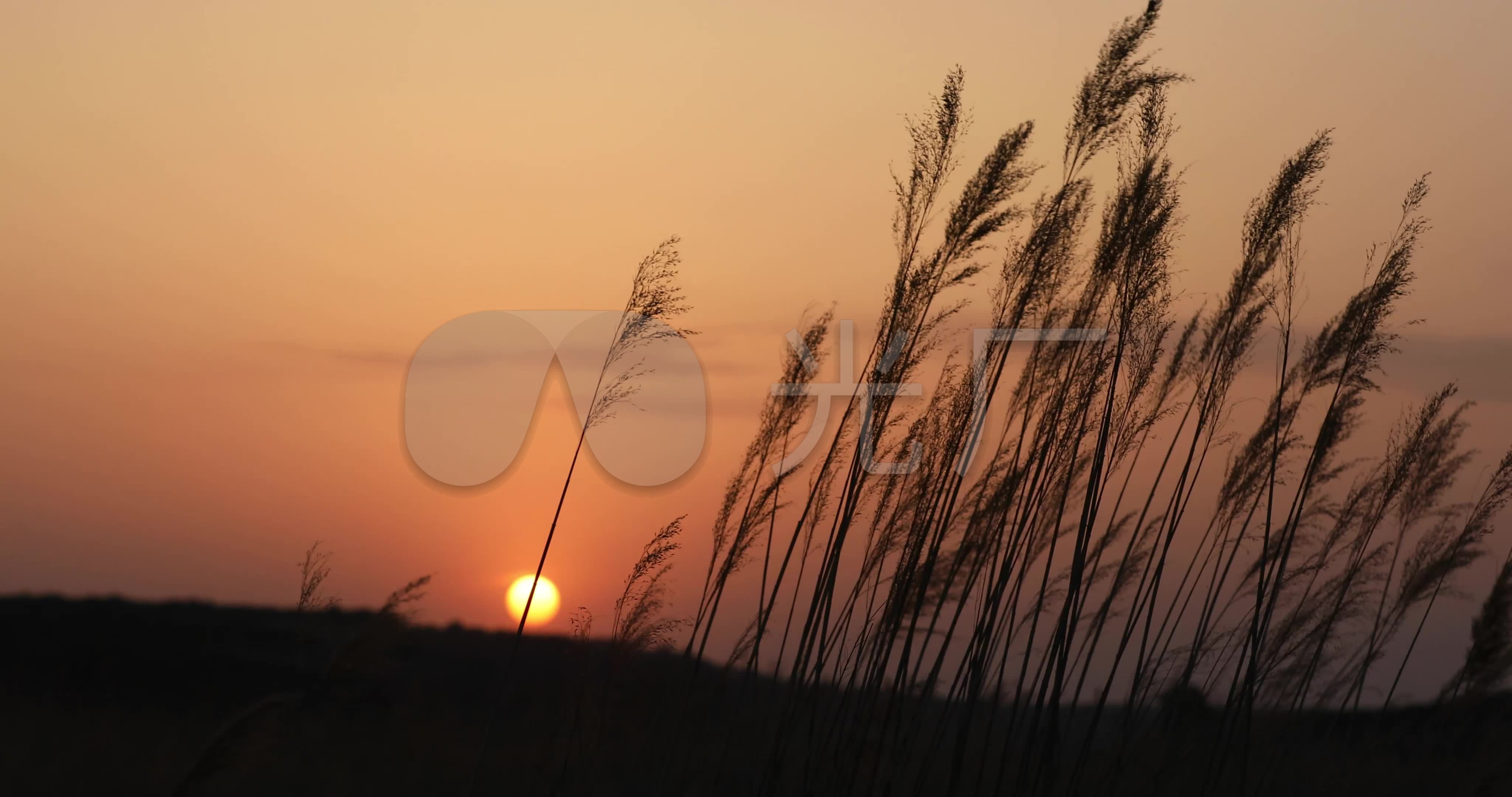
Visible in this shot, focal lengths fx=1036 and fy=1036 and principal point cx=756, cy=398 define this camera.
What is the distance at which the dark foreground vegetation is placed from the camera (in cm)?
479

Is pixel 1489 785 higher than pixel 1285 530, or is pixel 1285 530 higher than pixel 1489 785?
pixel 1285 530

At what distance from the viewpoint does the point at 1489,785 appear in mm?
5363

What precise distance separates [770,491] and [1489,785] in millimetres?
4049

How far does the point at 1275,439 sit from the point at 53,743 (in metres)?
6.67

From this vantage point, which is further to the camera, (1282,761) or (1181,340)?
(1282,761)

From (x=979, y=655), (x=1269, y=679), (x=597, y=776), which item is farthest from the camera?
(x=1269, y=679)

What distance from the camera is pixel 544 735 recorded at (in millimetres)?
6254

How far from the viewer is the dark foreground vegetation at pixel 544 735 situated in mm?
4785

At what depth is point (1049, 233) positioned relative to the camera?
14.1 feet

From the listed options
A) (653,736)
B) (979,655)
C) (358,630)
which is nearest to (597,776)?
(653,736)

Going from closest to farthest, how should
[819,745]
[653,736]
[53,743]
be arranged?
[819,745] → [653,736] → [53,743]

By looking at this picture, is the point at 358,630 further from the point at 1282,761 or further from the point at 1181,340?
the point at 1282,761

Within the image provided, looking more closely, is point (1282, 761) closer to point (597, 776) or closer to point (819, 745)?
point (819, 745)

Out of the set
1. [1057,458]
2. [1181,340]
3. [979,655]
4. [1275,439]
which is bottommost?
[979,655]
